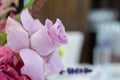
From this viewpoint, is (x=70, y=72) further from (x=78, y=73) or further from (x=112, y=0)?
(x=112, y=0)

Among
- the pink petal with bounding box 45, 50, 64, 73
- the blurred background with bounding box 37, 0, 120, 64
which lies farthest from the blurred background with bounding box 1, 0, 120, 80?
the pink petal with bounding box 45, 50, 64, 73

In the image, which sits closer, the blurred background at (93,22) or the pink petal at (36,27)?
the pink petal at (36,27)

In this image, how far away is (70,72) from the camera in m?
0.71

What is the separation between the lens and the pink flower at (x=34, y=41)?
0.44 meters

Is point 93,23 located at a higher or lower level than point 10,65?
lower

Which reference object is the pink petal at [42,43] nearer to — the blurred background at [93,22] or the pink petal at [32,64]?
the pink petal at [32,64]

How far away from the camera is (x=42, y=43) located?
1.46 feet

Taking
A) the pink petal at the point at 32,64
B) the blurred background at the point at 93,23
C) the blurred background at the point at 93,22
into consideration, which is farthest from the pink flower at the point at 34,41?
the blurred background at the point at 93,22

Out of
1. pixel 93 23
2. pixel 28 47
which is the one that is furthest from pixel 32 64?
pixel 93 23

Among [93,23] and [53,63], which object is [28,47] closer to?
[53,63]

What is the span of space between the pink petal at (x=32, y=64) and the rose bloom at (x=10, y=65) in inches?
0.5

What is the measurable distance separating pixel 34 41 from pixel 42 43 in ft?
0.04

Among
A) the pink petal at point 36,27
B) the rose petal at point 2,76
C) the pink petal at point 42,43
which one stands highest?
the pink petal at point 36,27

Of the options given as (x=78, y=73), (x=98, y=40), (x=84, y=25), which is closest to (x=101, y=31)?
(x=98, y=40)
